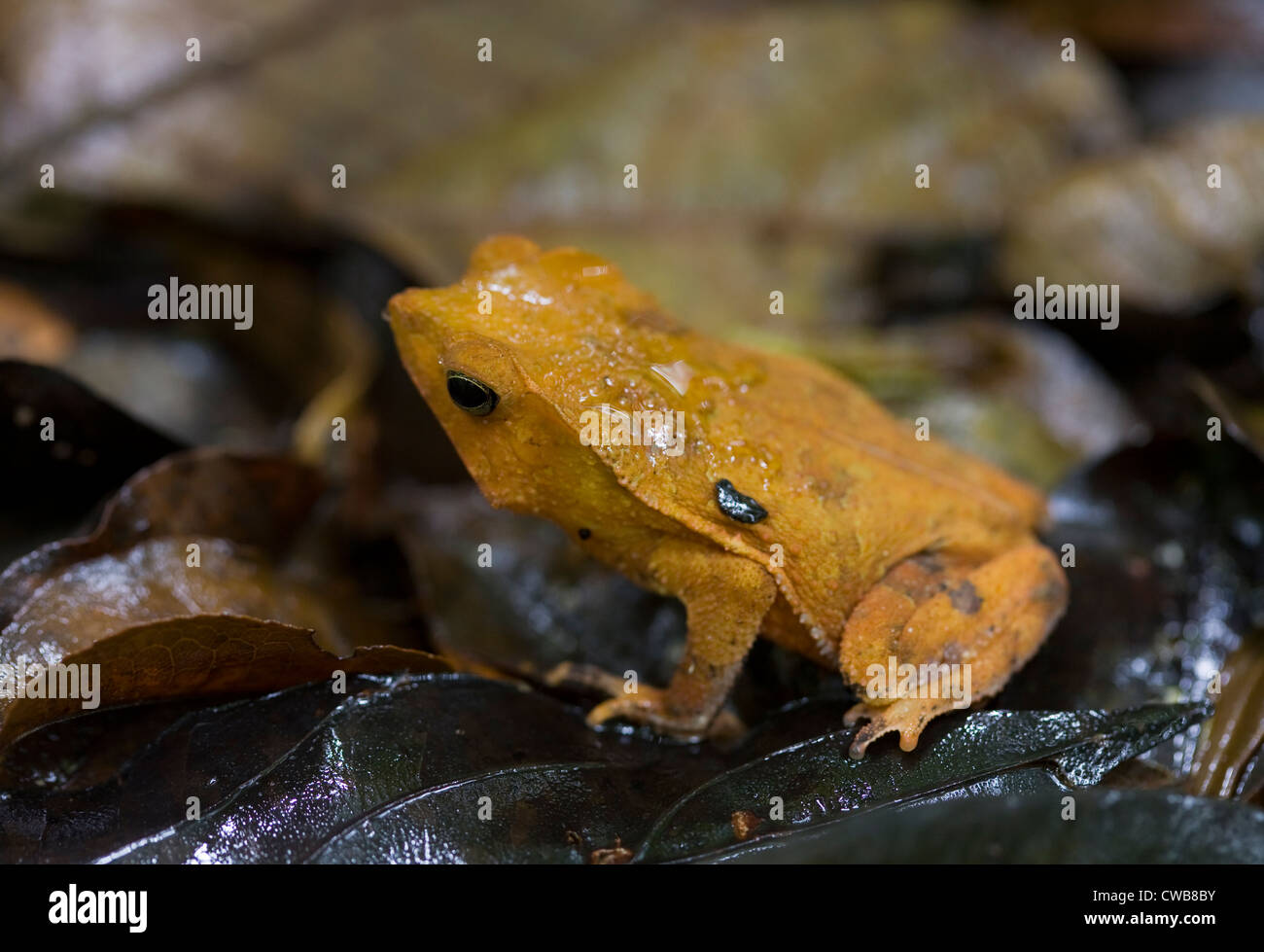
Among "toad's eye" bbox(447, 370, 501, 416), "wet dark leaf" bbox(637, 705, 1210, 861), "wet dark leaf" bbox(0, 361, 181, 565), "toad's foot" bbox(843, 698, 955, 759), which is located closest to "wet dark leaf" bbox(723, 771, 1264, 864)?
"wet dark leaf" bbox(637, 705, 1210, 861)

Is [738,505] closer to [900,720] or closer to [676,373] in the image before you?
[676,373]

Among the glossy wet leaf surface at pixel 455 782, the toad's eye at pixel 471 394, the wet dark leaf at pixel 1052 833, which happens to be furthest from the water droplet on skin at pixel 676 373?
the wet dark leaf at pixel 1052 833

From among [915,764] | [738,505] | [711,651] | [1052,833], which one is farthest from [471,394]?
[1052,833]

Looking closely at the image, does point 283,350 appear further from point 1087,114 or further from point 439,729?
point 1087,114

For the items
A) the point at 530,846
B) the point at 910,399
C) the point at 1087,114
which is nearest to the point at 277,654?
the point at 530,846
